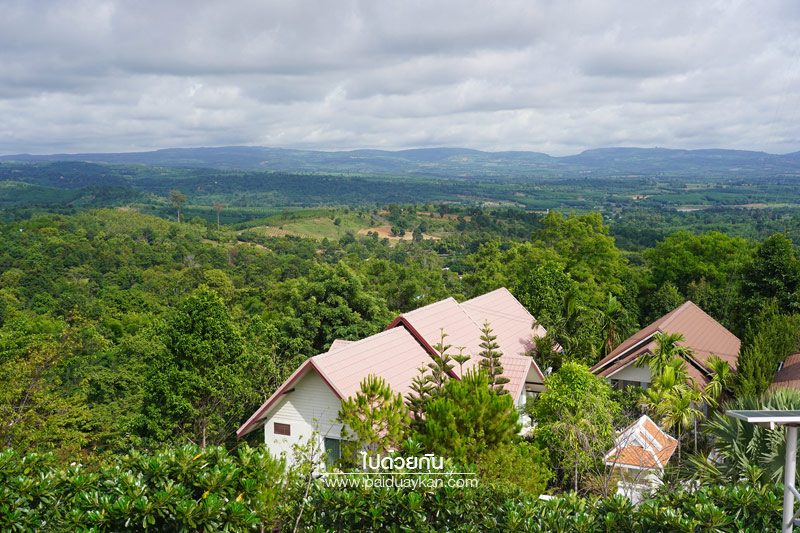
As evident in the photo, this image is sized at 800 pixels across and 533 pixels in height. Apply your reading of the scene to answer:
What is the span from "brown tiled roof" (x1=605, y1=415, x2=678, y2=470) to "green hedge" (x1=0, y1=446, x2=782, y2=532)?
5.51 m

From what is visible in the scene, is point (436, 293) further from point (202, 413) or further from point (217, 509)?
point (217, 509)

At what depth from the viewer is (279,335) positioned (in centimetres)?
2359

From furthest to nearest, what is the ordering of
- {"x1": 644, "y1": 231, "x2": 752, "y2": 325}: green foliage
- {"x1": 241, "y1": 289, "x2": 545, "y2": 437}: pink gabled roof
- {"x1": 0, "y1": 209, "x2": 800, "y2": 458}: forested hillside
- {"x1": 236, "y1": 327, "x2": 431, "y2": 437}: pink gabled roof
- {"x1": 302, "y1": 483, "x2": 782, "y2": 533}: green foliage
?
1. {"x1": 644, "y1": 231, "x2": 752, "y2": 325}: green foliage
2. {"x1": 0, "y1": 209, "x2": 800, "y2": 458}: forested hillside
3. {"x1": 241, "y1": 289, "x2": 545, "y2": 437}: pink gabled roof
4. {"x1": 236, "y1": 327, "x2": 431, "y2": 437}: pink gabled roof
5. {"x1": 302, "y1": 483, "x2": 782, "y2": 533}: green foliage

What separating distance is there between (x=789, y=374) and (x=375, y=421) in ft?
47.8

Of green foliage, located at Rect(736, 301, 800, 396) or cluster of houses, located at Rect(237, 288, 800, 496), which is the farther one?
green foliage, located at Rect(736, 301, 800, 396)

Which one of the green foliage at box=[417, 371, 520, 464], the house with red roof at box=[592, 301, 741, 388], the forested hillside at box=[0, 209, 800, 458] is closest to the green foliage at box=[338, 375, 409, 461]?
the green foliage at box=[417, 371, 520, 464]

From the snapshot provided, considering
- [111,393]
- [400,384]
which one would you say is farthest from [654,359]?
[111,393]

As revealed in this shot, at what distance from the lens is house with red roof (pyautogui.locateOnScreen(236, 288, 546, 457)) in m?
14.2

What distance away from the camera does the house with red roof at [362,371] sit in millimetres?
14180

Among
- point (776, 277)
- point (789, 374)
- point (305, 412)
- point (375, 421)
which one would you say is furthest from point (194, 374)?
point (776, 277)

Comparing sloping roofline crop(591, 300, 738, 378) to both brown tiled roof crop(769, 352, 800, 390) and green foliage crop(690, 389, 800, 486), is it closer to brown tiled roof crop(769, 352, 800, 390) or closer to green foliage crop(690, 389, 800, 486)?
brown tiled roof crop(769, 352, 800, 390)

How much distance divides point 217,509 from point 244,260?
73721 mm

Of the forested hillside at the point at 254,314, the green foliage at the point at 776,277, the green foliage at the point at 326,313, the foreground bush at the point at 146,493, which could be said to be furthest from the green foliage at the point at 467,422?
the green foliage at the point at 776,277

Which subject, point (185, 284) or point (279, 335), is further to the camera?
point (185, 284)
